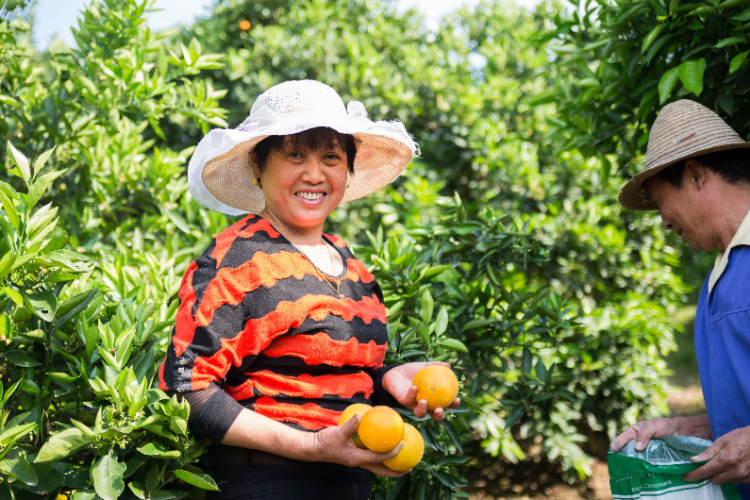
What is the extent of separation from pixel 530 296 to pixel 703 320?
2.93 feet

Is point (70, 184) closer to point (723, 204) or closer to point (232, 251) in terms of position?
point (232, 251)

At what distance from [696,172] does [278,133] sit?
1303 millimetres

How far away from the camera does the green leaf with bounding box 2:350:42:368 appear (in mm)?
1848

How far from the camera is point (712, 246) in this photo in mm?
2117

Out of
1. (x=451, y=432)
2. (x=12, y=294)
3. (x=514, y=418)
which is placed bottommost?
(x=514, y=418)

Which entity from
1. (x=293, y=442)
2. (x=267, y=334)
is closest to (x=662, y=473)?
(x=293, y=442)

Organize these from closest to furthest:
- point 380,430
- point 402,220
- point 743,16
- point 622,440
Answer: point 380,430
point 622,440
point 743,16
point 402,220

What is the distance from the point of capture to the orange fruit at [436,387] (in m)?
1.72

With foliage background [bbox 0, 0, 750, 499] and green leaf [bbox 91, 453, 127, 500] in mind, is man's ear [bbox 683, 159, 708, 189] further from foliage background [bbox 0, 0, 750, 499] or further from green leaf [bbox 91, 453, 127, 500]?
green leaf [bbox 91, 453, 127, 500]

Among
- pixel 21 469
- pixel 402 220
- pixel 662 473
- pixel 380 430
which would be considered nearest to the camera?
pixel 380 430

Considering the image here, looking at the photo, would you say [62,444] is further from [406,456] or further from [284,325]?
[406,456]

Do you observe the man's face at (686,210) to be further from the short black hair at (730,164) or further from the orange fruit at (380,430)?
the orange fruit at (380,430)

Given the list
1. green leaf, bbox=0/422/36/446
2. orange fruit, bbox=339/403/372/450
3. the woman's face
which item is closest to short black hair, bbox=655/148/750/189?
the woman's face

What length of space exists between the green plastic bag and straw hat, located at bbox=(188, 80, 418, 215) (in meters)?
1.13
